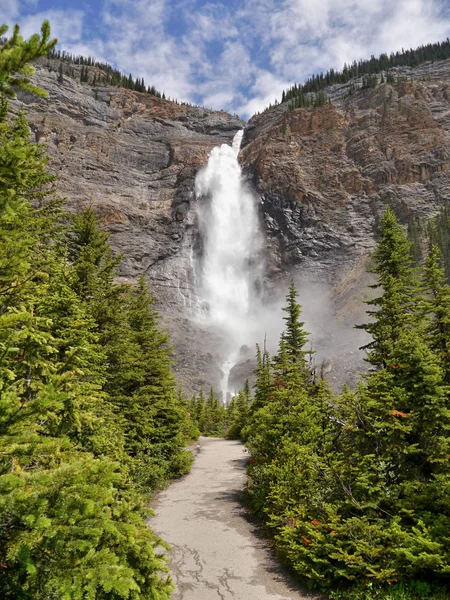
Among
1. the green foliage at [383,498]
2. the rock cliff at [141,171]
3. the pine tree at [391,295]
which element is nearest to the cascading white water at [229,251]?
the rock cliff at [141,171]

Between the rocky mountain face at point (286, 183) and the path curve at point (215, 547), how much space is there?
48.6 m

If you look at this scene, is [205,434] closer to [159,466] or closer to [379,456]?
[159,466]

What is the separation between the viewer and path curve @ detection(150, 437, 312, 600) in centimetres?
759

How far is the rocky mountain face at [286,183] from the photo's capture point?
74188 millimetres

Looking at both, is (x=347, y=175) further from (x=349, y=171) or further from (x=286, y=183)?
(x=286, y=183)

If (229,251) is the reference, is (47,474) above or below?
below

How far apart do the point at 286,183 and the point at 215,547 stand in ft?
277

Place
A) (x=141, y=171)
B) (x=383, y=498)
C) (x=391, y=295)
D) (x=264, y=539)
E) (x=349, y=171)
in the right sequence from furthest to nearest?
(x=141, y=171) → (x=349, y=171) → (x=391, y=295) → (x=264, y=539) → (x=383, y=498)

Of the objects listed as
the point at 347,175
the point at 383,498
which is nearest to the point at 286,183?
the point at 347,175

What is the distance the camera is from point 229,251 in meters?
87.7

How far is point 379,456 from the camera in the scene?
7.82 metres

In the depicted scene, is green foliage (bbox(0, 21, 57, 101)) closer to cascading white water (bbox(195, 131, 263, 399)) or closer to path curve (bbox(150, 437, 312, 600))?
A: path curve (bbox(150, 437, 312, 600))

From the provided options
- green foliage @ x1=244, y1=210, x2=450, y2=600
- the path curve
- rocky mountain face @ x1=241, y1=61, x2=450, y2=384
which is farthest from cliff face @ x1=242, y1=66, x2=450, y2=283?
green foliage @ x1=244, y1=210, x2=450, y2=600

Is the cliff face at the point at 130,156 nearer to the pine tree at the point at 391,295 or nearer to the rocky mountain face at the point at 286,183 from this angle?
the rocky mountain face at the point at 286,183
